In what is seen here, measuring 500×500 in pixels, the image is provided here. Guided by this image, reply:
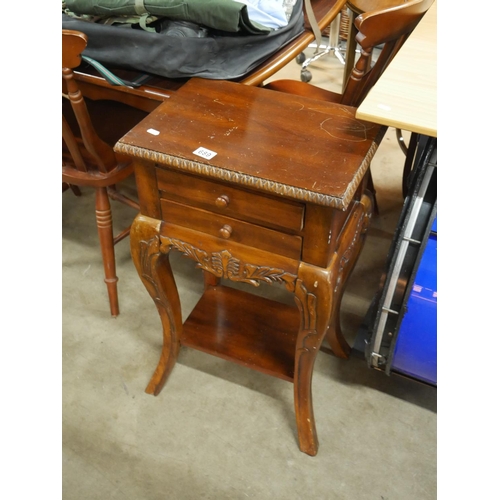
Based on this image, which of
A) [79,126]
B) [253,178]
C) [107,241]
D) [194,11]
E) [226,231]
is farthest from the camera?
[107,241]

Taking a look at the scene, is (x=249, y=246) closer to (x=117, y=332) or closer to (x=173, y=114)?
(x=173, y=114)

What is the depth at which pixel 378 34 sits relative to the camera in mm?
1108

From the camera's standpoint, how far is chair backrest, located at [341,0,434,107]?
1072 mm

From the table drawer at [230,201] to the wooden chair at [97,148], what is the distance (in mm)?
371

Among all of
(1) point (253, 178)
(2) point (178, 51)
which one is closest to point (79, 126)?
(2) point (178, 51)

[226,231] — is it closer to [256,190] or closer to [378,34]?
[256,190]

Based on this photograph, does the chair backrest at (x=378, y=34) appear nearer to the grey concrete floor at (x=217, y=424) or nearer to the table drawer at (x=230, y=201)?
the table drawer at (x=230, y=201)

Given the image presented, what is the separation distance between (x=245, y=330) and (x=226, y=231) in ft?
1.52

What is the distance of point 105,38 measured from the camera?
1262mm

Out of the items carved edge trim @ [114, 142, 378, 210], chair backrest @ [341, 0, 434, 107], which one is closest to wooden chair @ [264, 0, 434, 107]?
chair backrest @ [341, 0, 434, 107]

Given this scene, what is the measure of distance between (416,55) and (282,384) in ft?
2.89

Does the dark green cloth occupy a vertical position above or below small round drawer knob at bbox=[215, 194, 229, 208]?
above

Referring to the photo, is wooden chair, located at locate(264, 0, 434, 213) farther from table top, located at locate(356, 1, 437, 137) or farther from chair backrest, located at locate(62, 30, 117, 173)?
chair backrest, located at locate(62, 30, 117, 173)

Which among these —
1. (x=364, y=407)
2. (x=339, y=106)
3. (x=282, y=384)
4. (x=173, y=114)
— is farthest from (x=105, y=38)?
(x=364, y=407)
